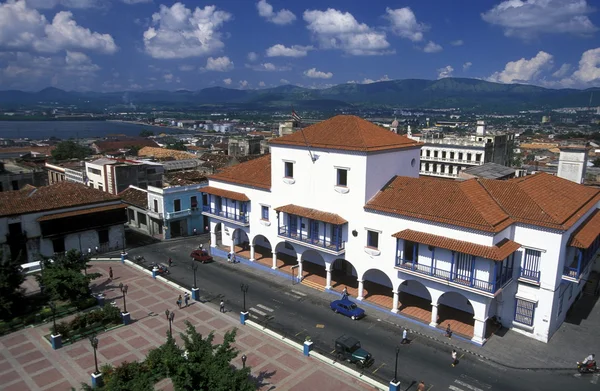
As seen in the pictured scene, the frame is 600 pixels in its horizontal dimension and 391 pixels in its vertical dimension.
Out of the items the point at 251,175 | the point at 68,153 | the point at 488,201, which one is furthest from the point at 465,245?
the point at 68,153

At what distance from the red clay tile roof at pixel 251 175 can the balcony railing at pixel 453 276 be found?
1531cm

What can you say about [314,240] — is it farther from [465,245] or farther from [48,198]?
[48,198]

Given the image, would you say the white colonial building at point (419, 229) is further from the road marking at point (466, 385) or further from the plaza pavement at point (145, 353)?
the plaza pavement at point (145, 353)

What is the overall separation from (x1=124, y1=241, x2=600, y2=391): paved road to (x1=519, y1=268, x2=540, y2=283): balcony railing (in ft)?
19.6

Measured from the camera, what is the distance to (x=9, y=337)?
97.7 feet

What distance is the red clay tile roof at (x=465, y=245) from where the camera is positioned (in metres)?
27.0

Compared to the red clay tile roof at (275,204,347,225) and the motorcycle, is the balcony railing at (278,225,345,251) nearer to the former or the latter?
the red clay tile roof at (275,204,347,225)

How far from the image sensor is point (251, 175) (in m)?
43.8

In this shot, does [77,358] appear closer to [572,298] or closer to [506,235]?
[506,235]

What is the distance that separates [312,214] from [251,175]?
34.0ft

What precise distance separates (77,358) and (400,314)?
73.7 feet

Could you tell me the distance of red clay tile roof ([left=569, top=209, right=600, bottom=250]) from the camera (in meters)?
29.1

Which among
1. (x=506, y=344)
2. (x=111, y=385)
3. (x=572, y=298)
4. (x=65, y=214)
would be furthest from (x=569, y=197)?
(x=65, y=214)

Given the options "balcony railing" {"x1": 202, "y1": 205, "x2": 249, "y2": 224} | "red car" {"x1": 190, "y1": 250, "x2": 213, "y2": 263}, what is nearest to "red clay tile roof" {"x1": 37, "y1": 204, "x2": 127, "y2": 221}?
"balcony railing" {"x1": 202, "y1": 205, "x2": 249, "y2": 224}
